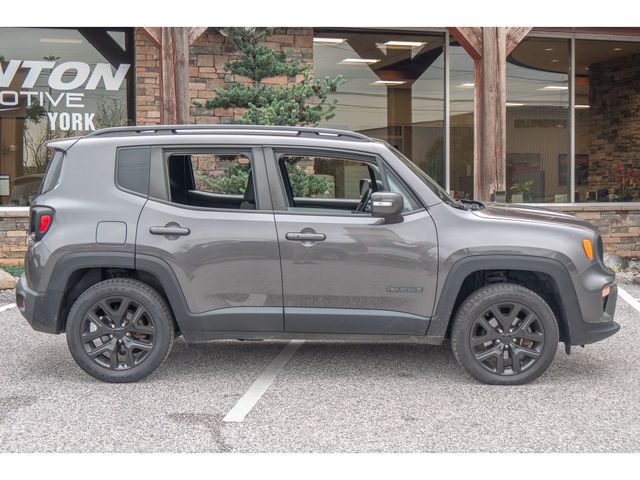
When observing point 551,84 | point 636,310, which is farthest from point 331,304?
point 551,84

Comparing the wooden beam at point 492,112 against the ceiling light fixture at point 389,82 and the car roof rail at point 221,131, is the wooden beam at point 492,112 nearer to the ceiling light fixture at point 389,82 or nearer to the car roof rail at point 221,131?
the ceiling light fixture at point 389,82

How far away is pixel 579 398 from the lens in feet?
17.6

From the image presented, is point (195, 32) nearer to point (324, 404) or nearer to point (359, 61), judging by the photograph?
point (359, 61)

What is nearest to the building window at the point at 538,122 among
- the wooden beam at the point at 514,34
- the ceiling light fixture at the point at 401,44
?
the ceiling light fixture at the point at 401,44

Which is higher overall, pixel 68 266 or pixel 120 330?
pixel 68 266

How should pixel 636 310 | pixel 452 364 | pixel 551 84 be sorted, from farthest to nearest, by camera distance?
pixel 551 84, pixel 636 310, pixel 452 364

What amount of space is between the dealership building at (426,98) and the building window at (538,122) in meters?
0.02

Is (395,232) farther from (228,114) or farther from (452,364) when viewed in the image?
(228,114)

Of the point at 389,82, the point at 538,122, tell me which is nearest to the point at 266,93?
the point at 389,82

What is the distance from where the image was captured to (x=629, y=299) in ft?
31.3

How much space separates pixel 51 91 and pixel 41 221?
22.0 ft

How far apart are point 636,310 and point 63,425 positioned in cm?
632

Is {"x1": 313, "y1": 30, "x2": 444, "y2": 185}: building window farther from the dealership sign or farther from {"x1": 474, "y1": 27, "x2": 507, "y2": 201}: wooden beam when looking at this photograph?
the dealership sign

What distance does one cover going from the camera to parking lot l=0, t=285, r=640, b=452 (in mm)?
4465
